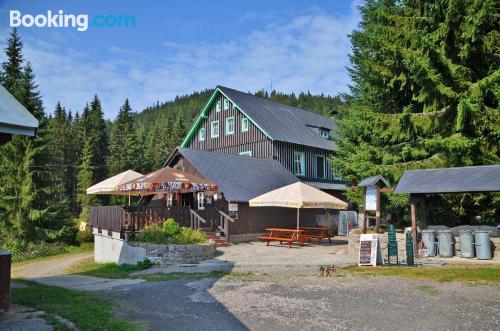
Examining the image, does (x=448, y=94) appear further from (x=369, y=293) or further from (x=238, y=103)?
(x=238, y=103)

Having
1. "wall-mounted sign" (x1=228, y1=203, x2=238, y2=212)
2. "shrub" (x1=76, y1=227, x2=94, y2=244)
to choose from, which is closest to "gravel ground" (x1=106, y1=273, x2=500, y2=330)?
"wall-mounted sign" (x1=228, y1=203, x2=238, y2=212)

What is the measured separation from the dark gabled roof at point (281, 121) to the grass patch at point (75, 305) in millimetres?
22165

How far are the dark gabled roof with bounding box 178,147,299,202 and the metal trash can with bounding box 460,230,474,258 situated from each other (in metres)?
10.4

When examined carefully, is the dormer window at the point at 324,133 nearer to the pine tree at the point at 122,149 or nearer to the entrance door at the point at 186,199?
the entrance door at the point at 186,199

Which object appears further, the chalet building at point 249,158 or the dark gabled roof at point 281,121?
the dark gabled roof at point 281,121

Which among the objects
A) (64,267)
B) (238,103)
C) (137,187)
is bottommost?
(64,267)

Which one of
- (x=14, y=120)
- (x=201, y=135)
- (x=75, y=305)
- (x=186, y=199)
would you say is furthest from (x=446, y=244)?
(x=201, y=135)

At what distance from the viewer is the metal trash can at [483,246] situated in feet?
48.4

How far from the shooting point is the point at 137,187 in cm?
1781

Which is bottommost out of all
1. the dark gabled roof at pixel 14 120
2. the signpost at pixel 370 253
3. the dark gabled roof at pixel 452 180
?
the signpost at pixel 370 253

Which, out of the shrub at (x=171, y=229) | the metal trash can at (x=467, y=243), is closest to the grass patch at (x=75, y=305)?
the shrub at (x=171, y=229)

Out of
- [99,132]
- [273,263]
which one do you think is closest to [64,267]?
[273,263]

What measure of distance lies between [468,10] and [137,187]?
15470mm

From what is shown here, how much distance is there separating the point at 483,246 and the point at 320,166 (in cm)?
2013
